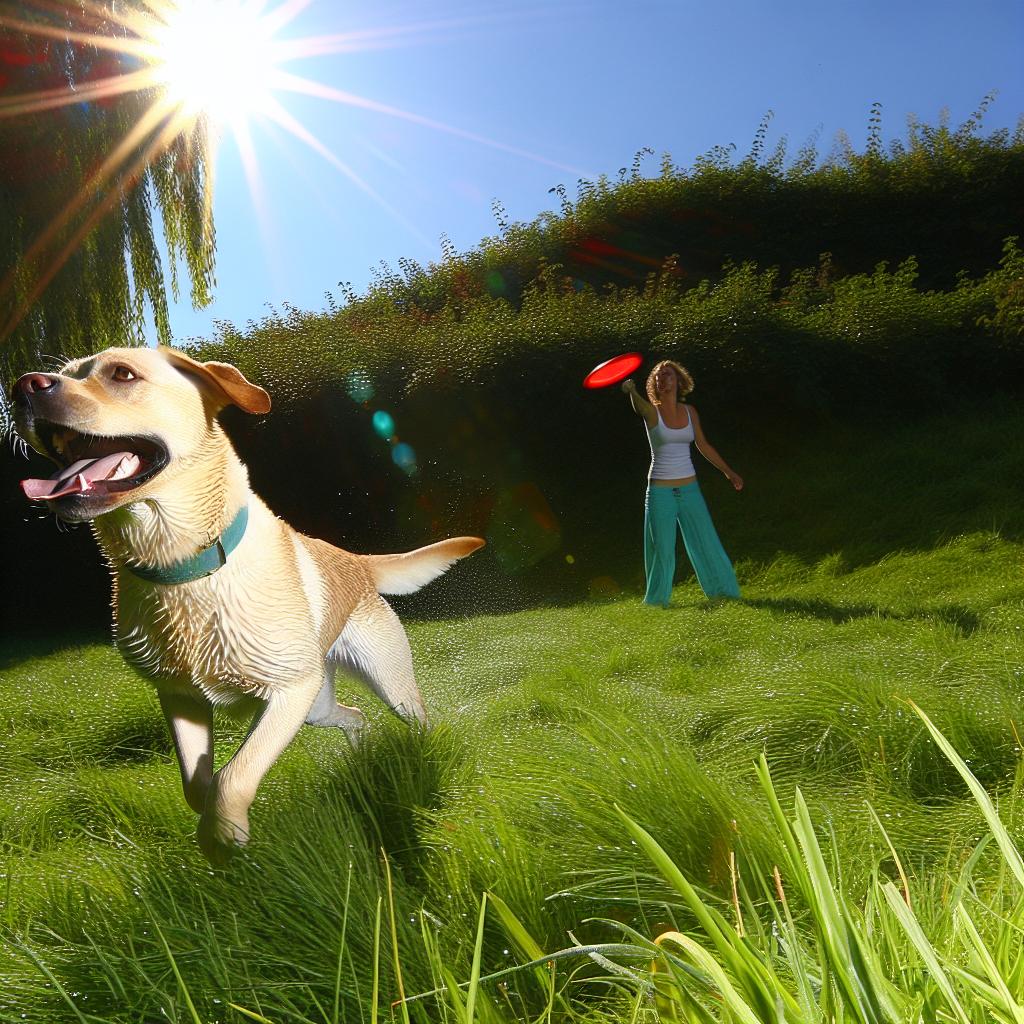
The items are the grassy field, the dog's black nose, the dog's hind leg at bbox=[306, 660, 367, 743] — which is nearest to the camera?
the grassy field

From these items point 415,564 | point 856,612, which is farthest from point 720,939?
point 856,612

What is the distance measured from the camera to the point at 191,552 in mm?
1976

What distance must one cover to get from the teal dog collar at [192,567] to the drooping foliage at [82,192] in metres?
5.26

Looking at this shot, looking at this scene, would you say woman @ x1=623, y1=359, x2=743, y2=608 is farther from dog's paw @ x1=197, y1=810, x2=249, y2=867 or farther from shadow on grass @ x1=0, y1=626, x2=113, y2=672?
dog's paw @ x1=197, y1=810, x2=249, y2=867

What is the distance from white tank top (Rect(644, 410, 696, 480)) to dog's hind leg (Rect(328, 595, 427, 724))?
181 inches

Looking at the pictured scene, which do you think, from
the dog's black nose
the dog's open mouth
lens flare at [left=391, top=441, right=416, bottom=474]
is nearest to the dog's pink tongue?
the dog's open mouth

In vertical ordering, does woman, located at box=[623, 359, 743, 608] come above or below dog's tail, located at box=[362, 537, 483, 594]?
below

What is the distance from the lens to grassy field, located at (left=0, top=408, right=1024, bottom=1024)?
1363 millimetres

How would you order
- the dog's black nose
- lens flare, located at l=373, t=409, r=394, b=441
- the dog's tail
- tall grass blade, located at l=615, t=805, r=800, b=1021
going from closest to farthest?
tall grass blade, located at l=615, t=805, r=800, b=1021 → the dog's black nose → the dog's tail → lens flare, located at l=373, t=409, r=394, b=441

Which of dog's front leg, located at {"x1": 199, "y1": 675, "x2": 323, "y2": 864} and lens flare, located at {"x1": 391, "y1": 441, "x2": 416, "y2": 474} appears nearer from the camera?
dog's front leg, located at {"x1": 199, "y1": 675, "x2": 323, "y2": 864}

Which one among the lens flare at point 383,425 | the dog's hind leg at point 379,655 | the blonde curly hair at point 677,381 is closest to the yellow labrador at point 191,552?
the dog's hind leg at point 379,655

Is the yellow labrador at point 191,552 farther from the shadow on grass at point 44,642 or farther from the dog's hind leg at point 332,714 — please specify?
the shadow on grass at point 44,642

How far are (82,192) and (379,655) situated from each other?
6285mm

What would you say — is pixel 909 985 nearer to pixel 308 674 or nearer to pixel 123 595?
pixel 308 674
